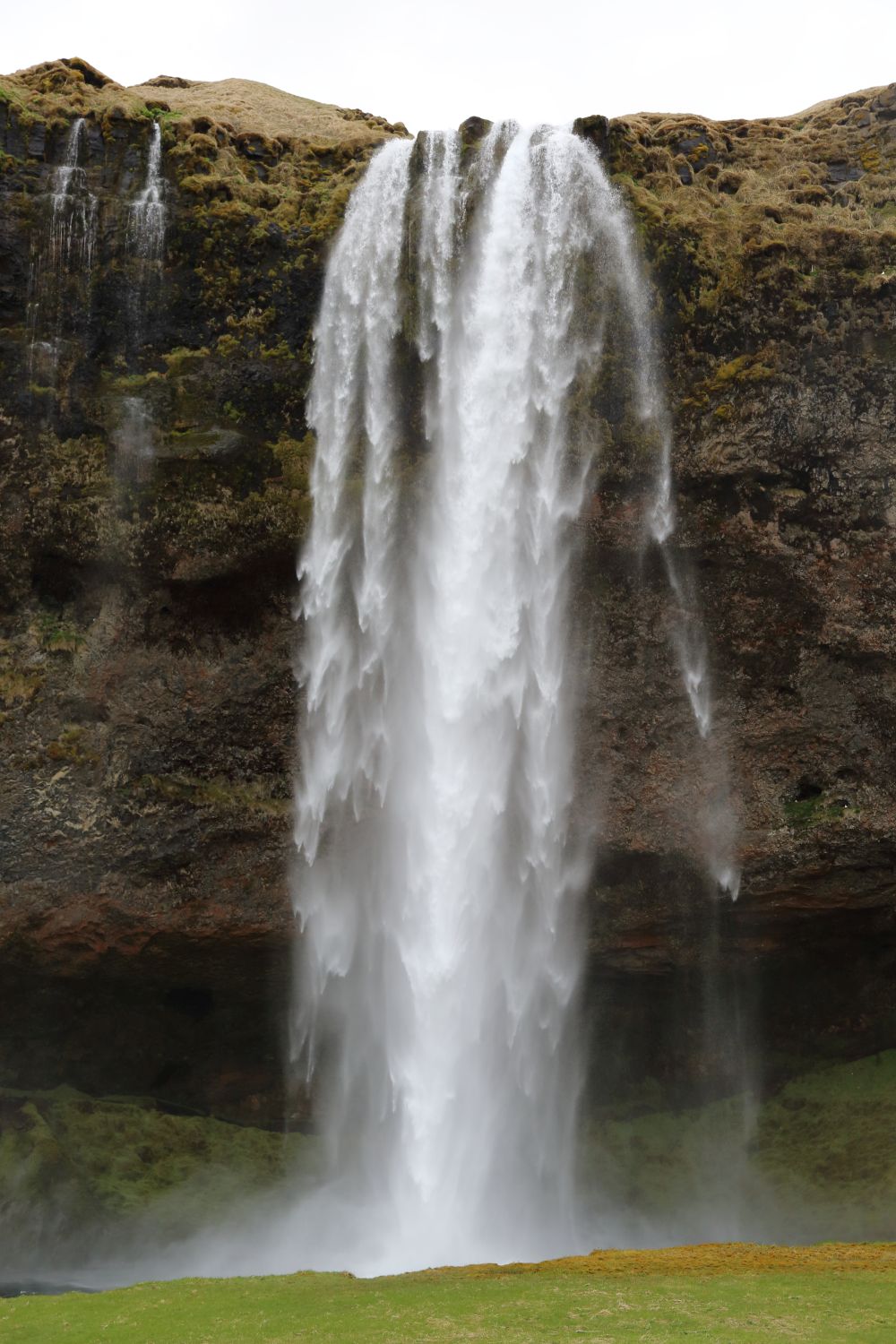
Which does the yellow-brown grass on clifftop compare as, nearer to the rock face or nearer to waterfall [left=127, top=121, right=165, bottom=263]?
the rock face

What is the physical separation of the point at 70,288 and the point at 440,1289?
21102 mm

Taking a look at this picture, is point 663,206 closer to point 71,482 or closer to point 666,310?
point 666,310

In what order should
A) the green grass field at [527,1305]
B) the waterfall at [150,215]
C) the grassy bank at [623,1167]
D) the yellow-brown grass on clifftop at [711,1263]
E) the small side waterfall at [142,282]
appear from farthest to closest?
the waterfall at [150,215]
the small side waterfall at [142,282]
the grassy bank at [623,1167]
the yellow-brown grass on clifftop at [711,1263]
the green grass field at [527,1305]

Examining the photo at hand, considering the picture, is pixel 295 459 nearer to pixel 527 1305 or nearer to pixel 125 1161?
pixel 125 1161

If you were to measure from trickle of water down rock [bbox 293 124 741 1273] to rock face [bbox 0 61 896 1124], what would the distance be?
2.24 feet

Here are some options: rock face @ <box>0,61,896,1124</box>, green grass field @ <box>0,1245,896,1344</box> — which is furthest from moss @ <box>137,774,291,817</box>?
green grass field @ <box>0,1245,896,1344</box>

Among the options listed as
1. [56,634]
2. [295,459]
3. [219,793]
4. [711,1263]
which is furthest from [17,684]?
[711,1263]

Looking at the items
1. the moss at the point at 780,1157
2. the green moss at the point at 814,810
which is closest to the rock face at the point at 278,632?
the green moss at the point at 814,810

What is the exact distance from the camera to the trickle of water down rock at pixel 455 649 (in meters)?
25.3

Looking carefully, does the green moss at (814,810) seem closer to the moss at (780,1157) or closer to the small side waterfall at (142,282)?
the moss at (780,1157)

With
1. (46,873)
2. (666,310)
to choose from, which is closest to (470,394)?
(666,310)

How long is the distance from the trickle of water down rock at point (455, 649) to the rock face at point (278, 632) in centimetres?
68

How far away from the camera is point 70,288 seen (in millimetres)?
27062

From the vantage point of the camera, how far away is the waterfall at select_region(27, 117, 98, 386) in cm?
2678
